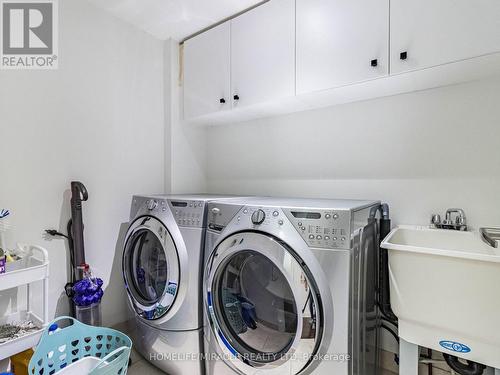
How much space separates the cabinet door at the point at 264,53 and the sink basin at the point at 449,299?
1087 millimetres

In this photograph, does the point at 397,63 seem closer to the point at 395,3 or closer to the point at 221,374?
the point at 395,3

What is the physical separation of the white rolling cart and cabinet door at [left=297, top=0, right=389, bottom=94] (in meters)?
1.67

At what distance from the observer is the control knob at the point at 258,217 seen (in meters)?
1.23

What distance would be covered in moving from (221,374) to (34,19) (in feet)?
7.57

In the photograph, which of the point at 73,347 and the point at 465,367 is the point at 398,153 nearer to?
the point at 465,367

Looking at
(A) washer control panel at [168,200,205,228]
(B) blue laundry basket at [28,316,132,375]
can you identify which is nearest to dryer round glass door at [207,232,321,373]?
(A) washer control panel at [168,200,205,228]

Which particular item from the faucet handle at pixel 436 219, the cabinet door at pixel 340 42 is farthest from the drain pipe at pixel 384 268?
the cabinet door at pixel 340 42

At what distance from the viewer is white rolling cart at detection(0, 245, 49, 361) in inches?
50.4

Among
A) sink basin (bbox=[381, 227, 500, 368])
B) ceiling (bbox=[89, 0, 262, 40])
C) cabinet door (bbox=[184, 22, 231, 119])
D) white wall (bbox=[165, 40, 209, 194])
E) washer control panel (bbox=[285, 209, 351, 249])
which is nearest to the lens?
sink basin (bbox=[381, 227, 500, 368])

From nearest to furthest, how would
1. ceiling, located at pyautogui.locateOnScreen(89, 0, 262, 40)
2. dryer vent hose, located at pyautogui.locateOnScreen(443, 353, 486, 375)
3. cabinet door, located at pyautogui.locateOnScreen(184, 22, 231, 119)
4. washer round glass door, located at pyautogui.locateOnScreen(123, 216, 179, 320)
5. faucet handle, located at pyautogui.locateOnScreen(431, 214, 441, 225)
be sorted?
dryer vent hose, located at pyautogui.locateOnScreen(443, 353, 486, 375)
faucet handle, located at pyautogui.locateOnScreen(431, 214, 441, 225)
washer round glass door, located at pyautogui.locateOnScreen(123, 216, 179, 320)
ceiling, located at pyautogui.locateOnScreen(89, 0, 262, 40)
cabinet door, located at pyautogui.locateOnScreen(184, 22, 231, 119)

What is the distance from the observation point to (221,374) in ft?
4.61

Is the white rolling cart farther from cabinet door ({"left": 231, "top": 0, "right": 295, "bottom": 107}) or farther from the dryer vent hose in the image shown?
the dryer vent hose

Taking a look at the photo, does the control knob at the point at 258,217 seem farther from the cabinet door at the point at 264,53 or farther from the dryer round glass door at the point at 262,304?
the cabinet door at the point at 264,53

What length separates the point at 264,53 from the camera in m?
1.72
